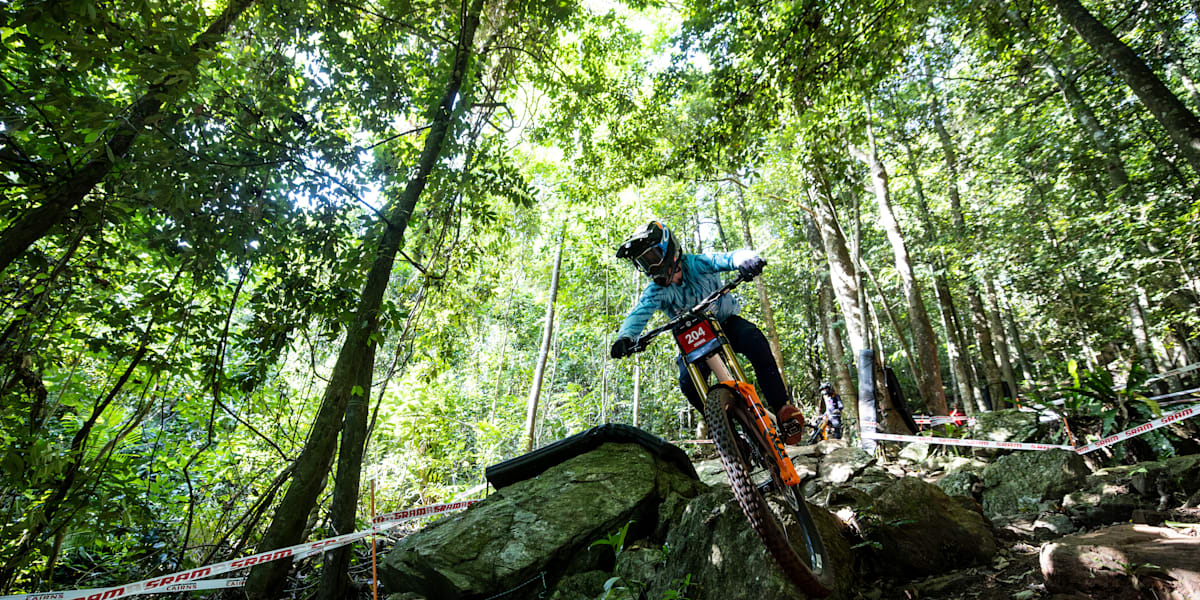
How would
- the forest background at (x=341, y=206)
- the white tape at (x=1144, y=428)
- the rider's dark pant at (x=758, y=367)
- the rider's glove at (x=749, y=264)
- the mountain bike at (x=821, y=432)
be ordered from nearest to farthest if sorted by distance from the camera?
the forest background at (x=341, y=206) < the rider's glove at (x=749, y=264) < the rider's dark pant at (x=758, y=367) < the white tape at (x=1144, y=428) < the mountain bike at (x=821, y=432)

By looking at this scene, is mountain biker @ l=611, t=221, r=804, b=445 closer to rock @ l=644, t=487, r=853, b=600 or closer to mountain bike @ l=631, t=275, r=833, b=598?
mountain bike @ l=631, t=275, r=833, b=598

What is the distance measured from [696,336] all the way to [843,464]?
4.83 meters

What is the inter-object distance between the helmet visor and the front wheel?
0.90 m

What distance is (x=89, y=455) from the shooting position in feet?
13.2

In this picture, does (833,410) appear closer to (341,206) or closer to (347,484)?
(347,484)

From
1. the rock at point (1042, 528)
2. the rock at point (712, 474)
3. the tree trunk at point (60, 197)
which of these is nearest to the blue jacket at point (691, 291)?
the rock at point (1042, 528)

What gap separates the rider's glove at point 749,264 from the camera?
9.71ft

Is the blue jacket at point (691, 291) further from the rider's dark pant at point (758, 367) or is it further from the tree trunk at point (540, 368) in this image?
the tree trunk at point (540, 368)

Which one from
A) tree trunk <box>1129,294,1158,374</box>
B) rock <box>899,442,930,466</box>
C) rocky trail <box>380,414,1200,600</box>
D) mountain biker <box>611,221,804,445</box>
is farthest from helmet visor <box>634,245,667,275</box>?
tree trunk <box>1129,294,1158,374</box>

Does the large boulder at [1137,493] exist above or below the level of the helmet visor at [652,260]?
below

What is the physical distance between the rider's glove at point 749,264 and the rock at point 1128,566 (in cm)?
202

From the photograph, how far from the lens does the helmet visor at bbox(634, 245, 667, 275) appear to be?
129 inches

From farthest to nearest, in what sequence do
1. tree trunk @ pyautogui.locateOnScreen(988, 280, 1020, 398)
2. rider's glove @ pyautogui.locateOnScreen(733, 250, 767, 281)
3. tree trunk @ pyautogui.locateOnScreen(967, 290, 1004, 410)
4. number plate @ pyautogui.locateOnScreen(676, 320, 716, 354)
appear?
1. tree trunk @ pyautogui.locateOnScreen(988, 280, 1020, 398)
2. tree trunk @ pyautogui.locateOnScreen(967, 290, 1004, 410)
3. number plate @ pyautogui.locateOnScreen(676, 320, 716, 354)
4. rider's glove @ pyautogui.locateOnScreen(733, 250, 767, 281)

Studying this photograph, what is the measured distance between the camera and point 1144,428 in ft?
16.6
